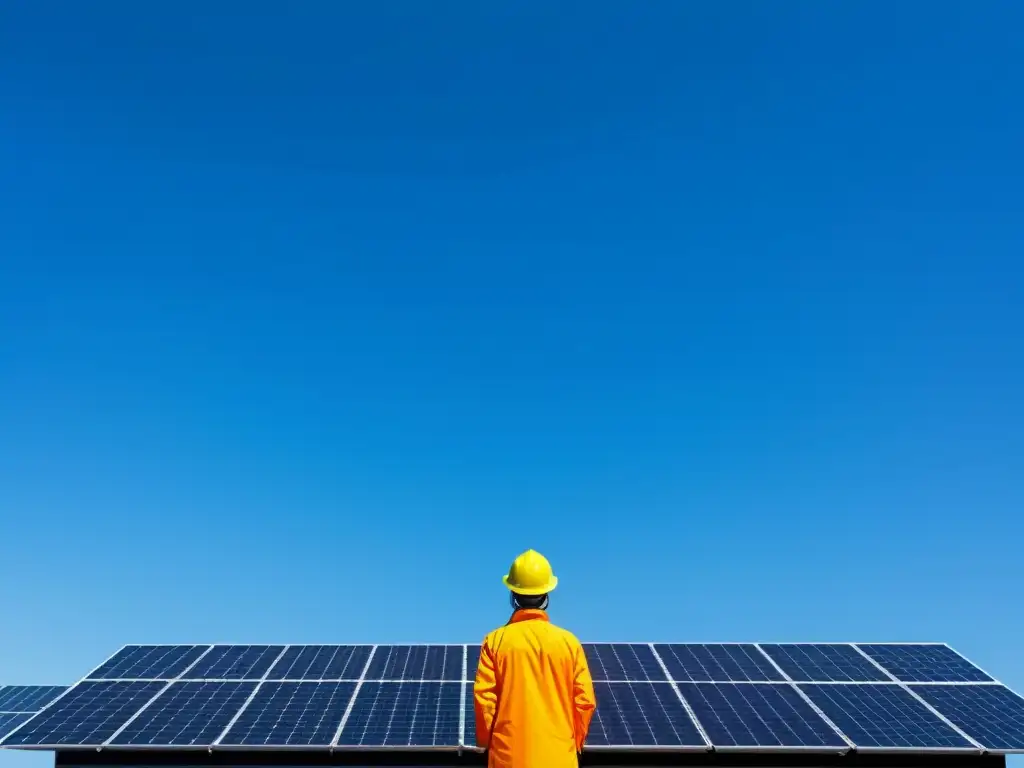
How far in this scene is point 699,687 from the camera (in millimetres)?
17875

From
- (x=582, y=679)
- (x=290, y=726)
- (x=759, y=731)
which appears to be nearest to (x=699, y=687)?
(x=759, y=731)

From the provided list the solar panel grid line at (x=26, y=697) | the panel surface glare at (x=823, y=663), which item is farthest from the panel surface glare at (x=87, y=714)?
the panel surface glare at (x=823, y=663)

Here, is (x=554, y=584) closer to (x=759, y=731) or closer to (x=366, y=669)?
(x=759, y=731)

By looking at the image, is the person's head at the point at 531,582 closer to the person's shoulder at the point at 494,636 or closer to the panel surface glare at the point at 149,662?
the person's shoulder at the point at 494,636

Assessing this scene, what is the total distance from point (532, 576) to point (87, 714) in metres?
14.3

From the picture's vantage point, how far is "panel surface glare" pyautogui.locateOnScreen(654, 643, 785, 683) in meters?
18.6

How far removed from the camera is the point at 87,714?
1641 cm

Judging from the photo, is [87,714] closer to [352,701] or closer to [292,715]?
[292,715]

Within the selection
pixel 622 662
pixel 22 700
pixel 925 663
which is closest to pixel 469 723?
pixel 622 662

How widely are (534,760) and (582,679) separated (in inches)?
26.5

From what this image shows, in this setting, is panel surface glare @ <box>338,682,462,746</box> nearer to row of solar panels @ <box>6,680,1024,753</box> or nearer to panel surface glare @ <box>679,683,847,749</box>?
row of solar panels @ <box>6,680,1024,753</box>

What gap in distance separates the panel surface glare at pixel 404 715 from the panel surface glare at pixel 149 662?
16.1ft

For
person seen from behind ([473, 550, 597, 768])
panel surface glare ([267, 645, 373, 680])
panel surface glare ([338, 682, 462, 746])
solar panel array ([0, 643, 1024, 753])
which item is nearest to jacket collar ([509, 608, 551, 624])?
person seen from behind ([473, 550, 597, 768])

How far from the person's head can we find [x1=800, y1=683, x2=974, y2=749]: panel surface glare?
39.5ft
